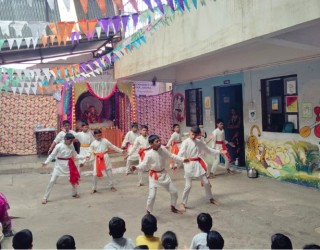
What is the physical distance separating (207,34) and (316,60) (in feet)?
7.78

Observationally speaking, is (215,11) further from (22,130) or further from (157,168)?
(22,130)

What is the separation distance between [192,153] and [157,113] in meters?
7.56

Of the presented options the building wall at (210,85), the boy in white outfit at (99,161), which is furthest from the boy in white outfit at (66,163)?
the building wall at (210,85)

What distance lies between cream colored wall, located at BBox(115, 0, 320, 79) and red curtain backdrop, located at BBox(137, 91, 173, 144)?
10.5 ft

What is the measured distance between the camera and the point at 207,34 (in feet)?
24.1

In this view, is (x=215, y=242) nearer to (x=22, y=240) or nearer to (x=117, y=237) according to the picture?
(x=117, y=237)

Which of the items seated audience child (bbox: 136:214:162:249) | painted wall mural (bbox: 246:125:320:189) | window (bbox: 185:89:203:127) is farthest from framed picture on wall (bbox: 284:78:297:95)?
seated audience child (bbox: 136:214:162:249)

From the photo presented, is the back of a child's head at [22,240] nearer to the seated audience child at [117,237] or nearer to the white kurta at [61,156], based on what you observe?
the seated audience child at [117,237]

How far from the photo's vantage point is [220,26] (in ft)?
22.5

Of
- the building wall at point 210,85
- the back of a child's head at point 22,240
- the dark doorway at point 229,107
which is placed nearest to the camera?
the back of a child's head at point 22,240

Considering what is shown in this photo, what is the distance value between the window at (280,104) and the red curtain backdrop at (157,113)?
5.47m

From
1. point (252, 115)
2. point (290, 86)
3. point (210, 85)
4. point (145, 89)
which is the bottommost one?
point (252, 115)

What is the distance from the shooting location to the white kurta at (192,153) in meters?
6.62

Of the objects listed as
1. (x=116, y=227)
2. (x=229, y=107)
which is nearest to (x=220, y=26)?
(x=229, y=107)
